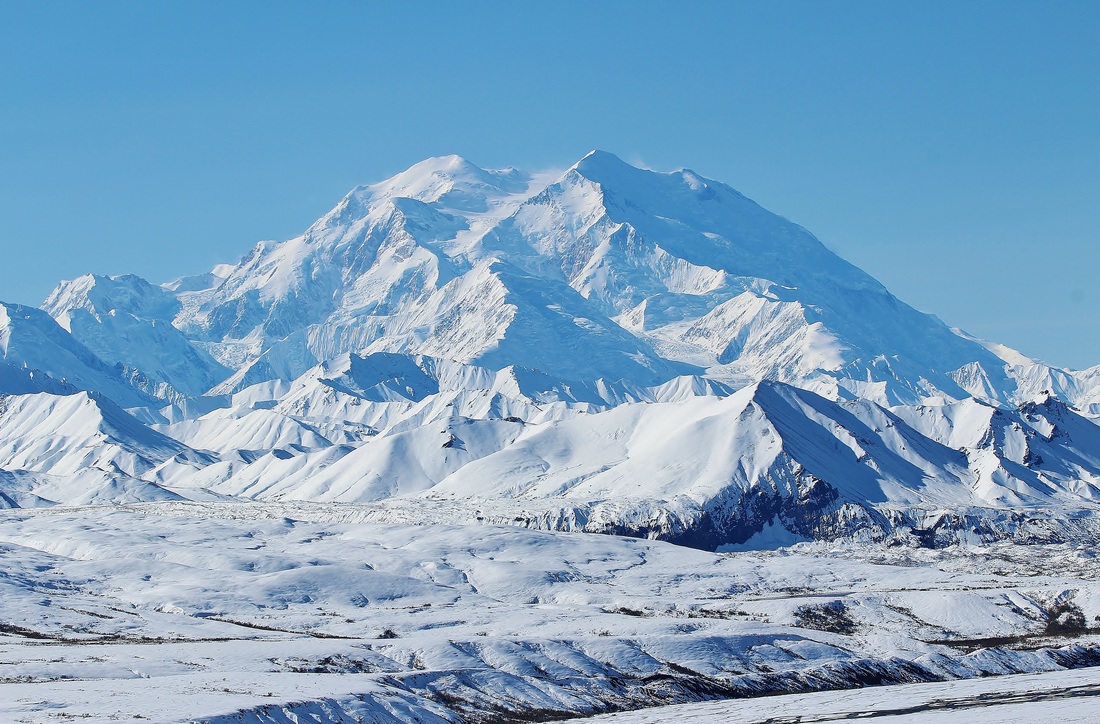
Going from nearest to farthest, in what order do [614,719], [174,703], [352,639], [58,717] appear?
[58,717]
[174,703]
[614,719]
[352,639]

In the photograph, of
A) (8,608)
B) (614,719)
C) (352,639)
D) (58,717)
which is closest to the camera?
(58,717)

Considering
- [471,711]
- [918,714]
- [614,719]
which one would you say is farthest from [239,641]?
[918,714]

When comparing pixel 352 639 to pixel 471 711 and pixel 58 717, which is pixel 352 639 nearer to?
pixel 471 711

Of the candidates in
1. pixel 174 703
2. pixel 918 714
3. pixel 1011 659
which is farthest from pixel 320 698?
pixel 1011 659

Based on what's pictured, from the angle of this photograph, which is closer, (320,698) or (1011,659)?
(320,698)

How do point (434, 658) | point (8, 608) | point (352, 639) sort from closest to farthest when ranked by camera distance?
point (434, 658)
point (352, 639)
point (8, 608)

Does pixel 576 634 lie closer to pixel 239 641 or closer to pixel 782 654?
pixel 782 654

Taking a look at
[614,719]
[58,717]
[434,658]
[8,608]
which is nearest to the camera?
[58,717]

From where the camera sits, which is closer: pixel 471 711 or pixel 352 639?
pixel 471 711
